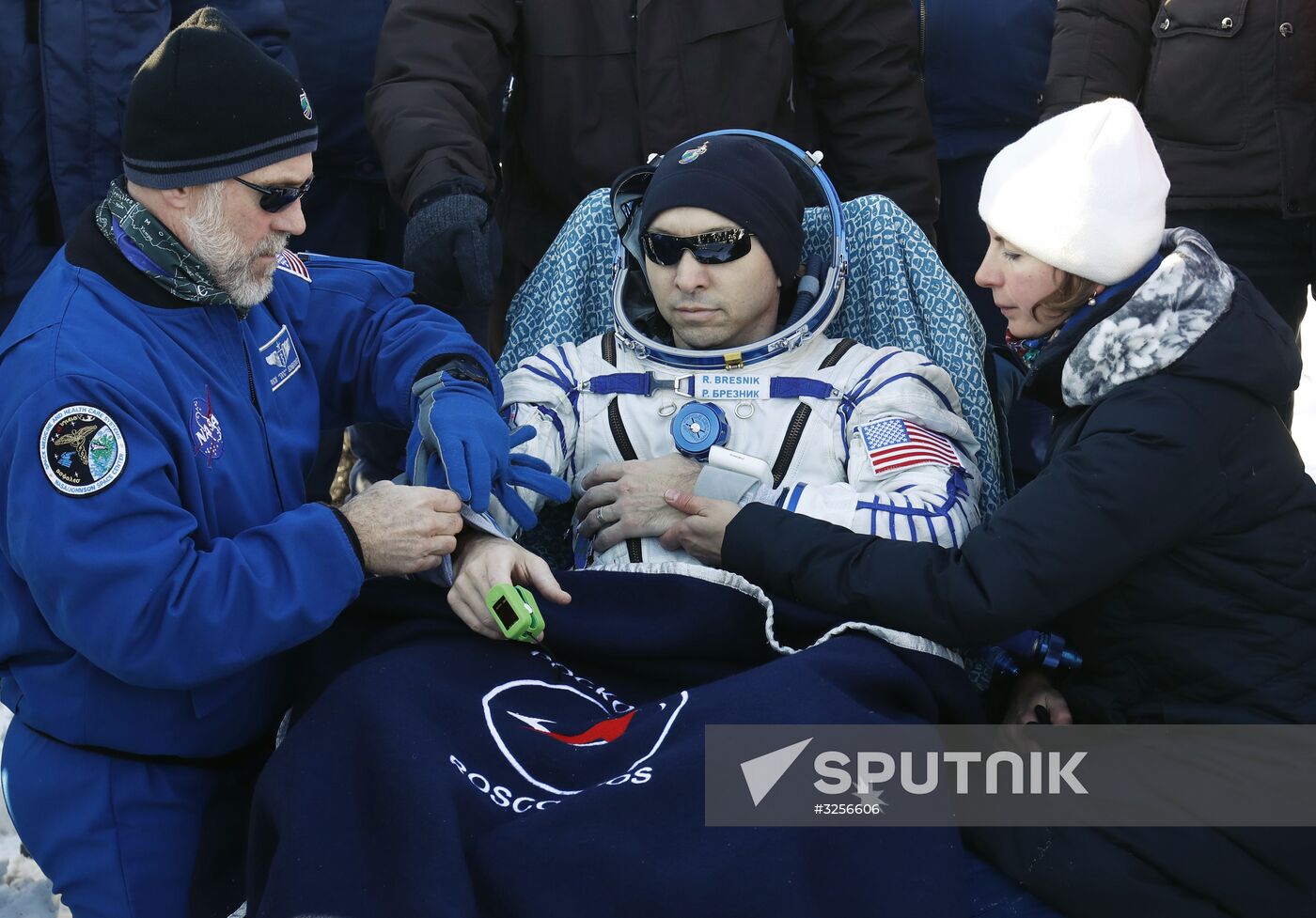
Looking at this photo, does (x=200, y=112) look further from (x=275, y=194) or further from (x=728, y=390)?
(x=728, y=390)

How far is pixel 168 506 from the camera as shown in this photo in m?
2.14

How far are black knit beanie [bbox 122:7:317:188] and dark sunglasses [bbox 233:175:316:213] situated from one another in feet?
0.11

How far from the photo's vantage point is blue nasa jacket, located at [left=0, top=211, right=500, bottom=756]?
2068 mm

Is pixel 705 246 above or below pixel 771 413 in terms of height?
above

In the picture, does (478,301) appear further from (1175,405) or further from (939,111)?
(939,111)

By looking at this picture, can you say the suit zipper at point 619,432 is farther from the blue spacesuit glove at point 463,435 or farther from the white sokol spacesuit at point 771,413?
the blue spacesuit glove at point 463,435

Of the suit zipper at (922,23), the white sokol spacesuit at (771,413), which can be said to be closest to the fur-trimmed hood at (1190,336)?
the white sokol spacesuit at (771,413)

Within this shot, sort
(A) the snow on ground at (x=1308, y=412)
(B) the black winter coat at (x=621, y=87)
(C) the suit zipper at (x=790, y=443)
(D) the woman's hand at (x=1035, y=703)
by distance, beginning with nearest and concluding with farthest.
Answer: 1. (D) the woman's hand at (x=1035, y=703)
2. (C) the suit zipper at (x=790, y=443)
3. (B) the black winter coat at (x=621, y=87)
4. (A) the snow on ground at (x=1308, y=412)

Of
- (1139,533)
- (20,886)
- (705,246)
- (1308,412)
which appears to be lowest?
(1308,412)

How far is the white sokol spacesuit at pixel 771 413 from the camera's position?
2.76m

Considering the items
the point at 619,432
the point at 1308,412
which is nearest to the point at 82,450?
the point at 619,432

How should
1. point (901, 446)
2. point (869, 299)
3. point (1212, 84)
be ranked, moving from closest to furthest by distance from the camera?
point (901, 446) < point (869, 299) < point (1212, 84)

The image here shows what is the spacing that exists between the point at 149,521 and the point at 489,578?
59 cm

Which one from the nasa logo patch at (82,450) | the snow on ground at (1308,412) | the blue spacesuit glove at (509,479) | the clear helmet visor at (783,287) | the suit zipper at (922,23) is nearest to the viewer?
the nasa logo patch at (82,450)
